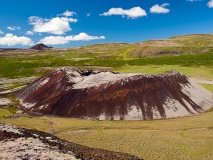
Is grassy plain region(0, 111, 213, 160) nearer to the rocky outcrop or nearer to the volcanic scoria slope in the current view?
the volcanic scoria slope

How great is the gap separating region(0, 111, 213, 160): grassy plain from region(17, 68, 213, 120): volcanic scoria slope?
233cm

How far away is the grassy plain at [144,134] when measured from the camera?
90.0 ft

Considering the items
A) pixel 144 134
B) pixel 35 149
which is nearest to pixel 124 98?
pixel 144 134

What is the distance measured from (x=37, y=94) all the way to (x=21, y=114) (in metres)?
7.52

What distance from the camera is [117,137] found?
102 feet

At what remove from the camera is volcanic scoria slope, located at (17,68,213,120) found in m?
40.0

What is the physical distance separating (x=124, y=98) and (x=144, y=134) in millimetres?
10548

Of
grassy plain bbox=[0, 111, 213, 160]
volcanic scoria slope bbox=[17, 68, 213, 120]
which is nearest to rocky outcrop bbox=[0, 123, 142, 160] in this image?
grassy plain bbox=[0, 111, 213, 160]

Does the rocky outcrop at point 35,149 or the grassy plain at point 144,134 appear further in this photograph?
the grassy plain at point 144,134

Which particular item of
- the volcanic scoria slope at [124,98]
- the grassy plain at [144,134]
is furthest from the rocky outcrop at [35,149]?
the volcanic scoria slope at [124,98]

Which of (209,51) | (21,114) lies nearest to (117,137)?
(21,114)

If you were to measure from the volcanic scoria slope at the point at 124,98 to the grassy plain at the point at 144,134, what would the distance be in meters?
2.33

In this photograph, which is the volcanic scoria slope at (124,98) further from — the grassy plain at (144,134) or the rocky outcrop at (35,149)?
the rocky outcrop at (35,149)

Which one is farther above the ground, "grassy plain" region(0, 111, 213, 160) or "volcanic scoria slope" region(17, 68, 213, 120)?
"volcanic scoria slope" region(17, 68, 213, 120)
